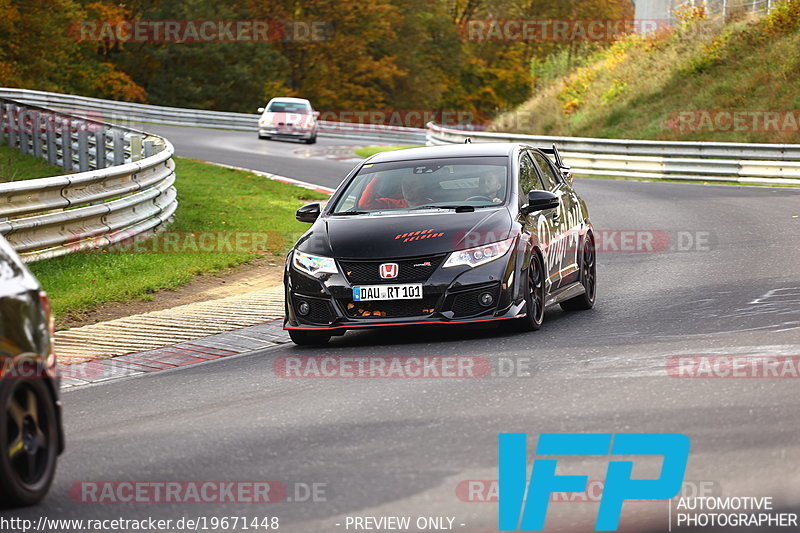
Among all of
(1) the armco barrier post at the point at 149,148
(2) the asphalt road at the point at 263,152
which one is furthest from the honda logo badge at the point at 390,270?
(2) the asphalt road at the point at 263,152

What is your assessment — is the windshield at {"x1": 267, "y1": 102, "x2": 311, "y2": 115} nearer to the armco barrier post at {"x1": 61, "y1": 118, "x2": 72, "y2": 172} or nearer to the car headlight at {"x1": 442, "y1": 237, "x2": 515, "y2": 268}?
the armco barrier post at {"x1": 61, "y1": 118, "x2": 72, "y2": 172}

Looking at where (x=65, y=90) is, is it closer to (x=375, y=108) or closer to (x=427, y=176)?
(x=375, y=108)

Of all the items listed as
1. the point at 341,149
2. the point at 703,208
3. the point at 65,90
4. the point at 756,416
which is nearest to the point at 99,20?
the point at 65,90

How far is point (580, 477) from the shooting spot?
19.4ft

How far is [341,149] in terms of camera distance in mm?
42156

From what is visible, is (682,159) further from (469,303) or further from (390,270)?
(390,270)

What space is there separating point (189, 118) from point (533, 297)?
44760 mm

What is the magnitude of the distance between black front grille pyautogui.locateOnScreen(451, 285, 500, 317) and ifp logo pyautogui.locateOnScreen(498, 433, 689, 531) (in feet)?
11.6

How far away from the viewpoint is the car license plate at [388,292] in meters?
10.3

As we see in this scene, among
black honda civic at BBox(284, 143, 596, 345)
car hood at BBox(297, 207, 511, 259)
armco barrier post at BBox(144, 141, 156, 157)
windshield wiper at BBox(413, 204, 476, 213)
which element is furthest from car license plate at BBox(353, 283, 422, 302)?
armco barrier post at BBox(144, 141, 156, 157)

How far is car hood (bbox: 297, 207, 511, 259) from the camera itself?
1041cm

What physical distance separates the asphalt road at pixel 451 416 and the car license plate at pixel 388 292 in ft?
1.44
